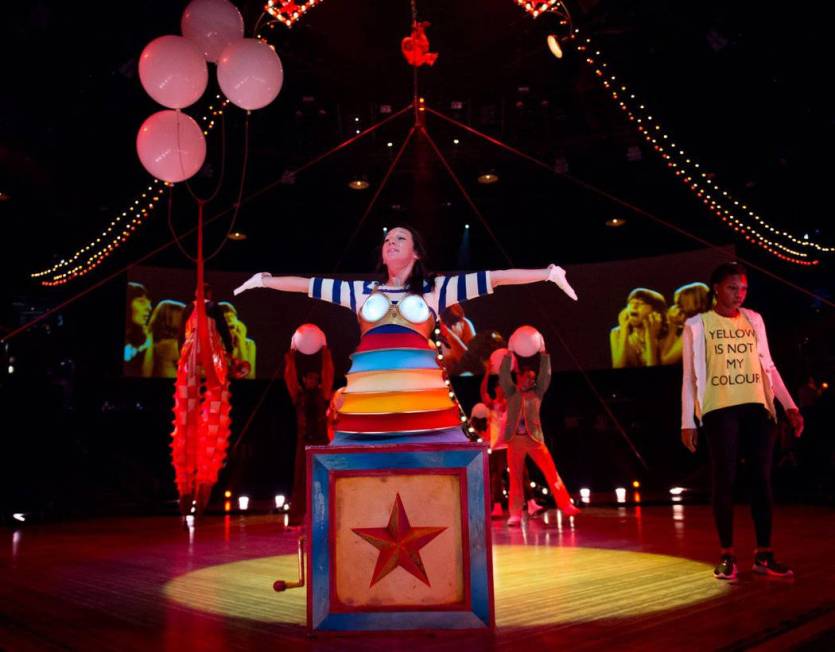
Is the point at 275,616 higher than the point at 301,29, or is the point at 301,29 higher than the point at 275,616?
the point at 301,29

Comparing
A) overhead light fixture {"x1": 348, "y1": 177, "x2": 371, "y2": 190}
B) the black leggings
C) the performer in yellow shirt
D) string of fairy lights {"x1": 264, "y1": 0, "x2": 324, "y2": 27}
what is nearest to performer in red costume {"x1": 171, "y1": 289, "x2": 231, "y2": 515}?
string of fairy lights {"x1": 264, "y1": 0, "x2": 324, "y2": 27}

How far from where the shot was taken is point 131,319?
11055 mm

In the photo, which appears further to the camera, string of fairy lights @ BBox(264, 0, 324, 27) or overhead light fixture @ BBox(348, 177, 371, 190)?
overhead light fixture @ BBox(348, 177, 371, 190)

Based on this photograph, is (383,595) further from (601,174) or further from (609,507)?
(601,174)

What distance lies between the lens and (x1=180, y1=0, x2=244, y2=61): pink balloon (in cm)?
497

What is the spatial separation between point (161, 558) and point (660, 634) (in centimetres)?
336

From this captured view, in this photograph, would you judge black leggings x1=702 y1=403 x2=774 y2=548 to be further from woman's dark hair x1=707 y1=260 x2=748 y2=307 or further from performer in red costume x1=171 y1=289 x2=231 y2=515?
performer in red costume x1=171 y1=289 x2=231 y2=515

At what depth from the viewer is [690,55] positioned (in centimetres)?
852

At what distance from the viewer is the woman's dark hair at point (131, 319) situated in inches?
435

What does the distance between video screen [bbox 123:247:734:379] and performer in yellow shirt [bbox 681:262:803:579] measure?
7368 mm

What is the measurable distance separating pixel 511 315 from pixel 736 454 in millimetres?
8596

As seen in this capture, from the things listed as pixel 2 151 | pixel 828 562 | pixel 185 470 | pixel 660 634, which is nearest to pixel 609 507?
pixel 828 562

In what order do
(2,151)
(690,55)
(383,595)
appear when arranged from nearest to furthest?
(383,595) < (2,151) < (690,55)

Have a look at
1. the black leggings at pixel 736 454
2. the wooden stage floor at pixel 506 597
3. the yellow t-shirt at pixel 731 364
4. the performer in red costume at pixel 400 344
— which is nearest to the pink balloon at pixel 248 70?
the performer in red costume at pixel 400 344
